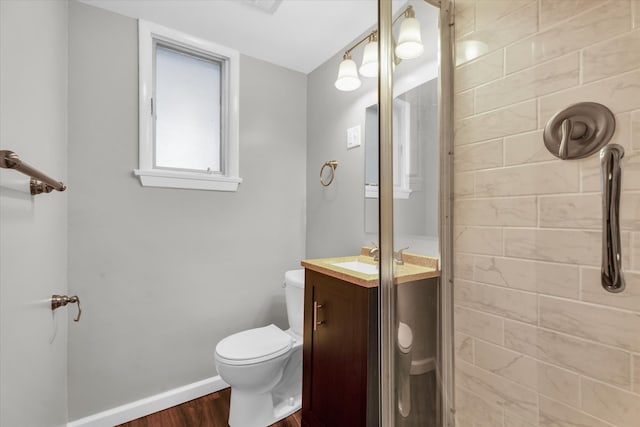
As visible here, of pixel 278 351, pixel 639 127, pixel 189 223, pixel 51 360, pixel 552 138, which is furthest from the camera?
pixel 189 223

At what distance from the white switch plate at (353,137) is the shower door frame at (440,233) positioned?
0.70 metres

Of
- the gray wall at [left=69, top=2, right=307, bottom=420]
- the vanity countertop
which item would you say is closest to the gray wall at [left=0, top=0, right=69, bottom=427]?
the gray wall at [left=69, top=2, right=307, bottom=420]

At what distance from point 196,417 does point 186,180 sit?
1.37 metres

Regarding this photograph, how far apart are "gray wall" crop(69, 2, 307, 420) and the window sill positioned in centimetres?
5

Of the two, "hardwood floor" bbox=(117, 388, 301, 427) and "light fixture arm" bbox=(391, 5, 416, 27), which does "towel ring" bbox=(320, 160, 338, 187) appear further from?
"hardwood floor" bbox=(117, 388, 301, 427)

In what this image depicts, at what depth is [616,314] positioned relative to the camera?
30.0 inches

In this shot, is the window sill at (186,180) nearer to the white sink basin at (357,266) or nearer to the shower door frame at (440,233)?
the white sink basin at (357,266)

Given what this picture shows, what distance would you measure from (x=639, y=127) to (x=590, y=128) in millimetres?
97

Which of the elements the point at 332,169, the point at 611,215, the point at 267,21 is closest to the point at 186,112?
the point at 267,21

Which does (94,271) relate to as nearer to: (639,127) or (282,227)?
(282,227)

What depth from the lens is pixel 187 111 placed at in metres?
1.89

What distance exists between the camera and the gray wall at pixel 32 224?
688mm

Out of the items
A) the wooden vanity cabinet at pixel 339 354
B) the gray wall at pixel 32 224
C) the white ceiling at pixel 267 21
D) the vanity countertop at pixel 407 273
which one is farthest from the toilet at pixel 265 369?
the white ceiling at pixel 267 21

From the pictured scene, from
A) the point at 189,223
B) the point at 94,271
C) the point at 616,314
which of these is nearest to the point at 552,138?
the point at 616,314
